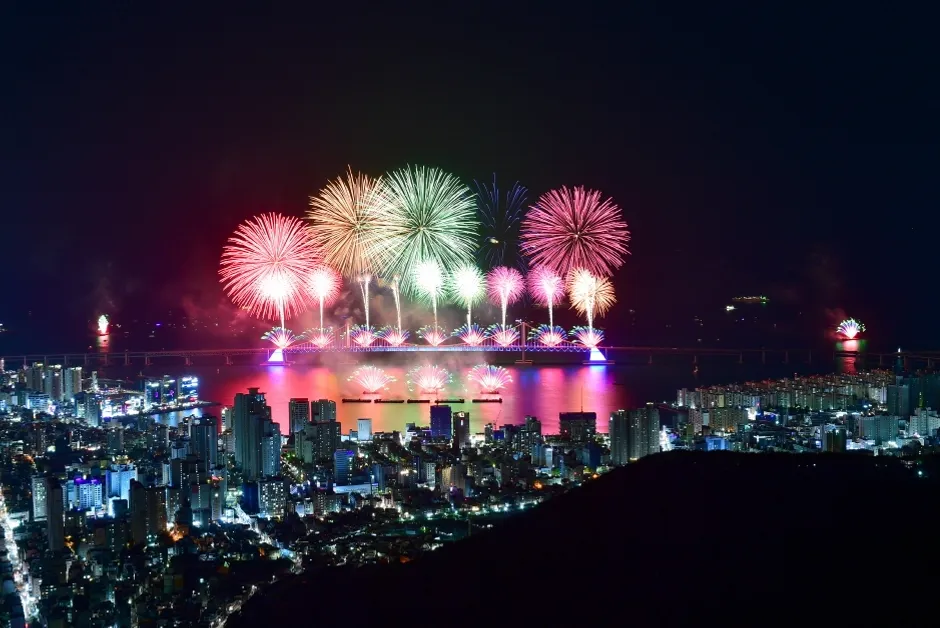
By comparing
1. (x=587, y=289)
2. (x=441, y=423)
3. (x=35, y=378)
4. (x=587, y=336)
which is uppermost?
(x=587, y=289)

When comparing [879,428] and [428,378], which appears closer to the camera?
[879,428]

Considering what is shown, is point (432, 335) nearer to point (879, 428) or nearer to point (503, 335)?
point (503, 335)

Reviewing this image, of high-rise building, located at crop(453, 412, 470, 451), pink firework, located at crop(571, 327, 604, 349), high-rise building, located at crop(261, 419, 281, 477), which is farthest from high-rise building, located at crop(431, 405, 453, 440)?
pink firework, located at crop(571, 327, 604, 349)

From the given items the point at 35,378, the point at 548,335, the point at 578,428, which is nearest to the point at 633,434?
the point at 578,428

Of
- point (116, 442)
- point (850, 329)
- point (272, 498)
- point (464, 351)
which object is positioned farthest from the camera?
point (850, 329)

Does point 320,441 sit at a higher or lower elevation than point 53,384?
lower

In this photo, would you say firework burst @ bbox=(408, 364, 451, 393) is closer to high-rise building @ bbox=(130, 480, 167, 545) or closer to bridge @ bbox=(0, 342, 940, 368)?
bridge @ bbox=(0, 342, 940, 368)

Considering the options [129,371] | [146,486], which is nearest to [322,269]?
[129,371]
